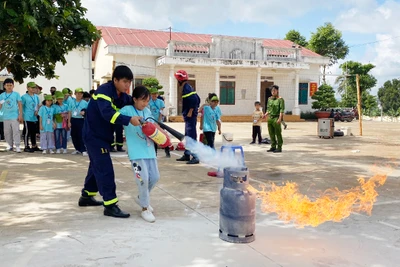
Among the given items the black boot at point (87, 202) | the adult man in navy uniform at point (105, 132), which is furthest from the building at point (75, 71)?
the adult man in navy uniform at point (105, 132)

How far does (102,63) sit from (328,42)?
74.2 ft

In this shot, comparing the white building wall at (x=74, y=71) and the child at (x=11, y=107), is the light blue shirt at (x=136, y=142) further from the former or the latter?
the white building wall at (x=74, y=71)

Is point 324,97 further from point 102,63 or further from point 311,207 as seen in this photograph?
point 311,207

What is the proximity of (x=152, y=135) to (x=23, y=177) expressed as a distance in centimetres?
378

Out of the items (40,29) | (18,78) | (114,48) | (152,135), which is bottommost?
(152,135)

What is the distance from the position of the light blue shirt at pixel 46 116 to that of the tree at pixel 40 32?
1067 mm

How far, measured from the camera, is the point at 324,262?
3.18 meters

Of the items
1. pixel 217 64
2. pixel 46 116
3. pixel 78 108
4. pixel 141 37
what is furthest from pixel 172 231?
pixel 141 37

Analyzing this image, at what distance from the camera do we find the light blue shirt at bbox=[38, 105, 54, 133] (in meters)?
9.61

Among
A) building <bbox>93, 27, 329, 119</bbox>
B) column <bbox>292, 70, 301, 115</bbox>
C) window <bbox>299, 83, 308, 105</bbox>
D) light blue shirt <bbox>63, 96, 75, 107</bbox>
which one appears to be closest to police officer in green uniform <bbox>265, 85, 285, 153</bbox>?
light blue shirt <bbox>63, 96, 75, 107</bbox>

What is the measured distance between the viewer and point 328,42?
38.3 metres

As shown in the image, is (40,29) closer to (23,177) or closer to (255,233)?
(23,177)

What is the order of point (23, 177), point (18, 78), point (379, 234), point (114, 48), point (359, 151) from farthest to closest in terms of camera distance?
point (114, 48) → point (359, 151) → point (18, 78) → point (23, 177) → point (379, 234)

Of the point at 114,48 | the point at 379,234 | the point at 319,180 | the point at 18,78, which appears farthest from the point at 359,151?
the point at 114,48
